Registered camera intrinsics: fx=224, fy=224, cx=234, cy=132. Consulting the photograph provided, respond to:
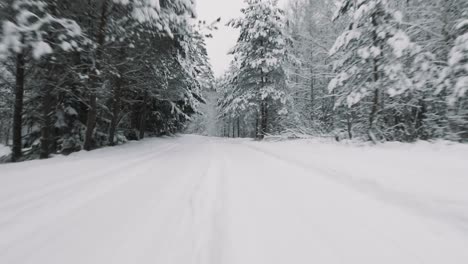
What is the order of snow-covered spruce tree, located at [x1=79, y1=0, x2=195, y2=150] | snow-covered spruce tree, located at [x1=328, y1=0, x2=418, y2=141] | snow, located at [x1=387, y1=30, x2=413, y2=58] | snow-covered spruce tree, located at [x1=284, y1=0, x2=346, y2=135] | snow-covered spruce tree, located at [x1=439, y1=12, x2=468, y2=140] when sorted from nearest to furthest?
snow-covered spruce tree, located at [x1=439, y1=12, x2=468, y2=140] < snow, located at [x1=387, y1=30, x2=413, y2=58] < snow-covered spruce tree, located at [x1=79, y1=0, x2=195, y2=150] < snow-covered spruce tree, located at [x1=328, y1=0, x2=418, y2=141] < snow-covered spruce tree, located at [x1=284, y1=0, x2=346, y2=135]

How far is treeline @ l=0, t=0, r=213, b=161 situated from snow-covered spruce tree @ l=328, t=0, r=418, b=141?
518 cm

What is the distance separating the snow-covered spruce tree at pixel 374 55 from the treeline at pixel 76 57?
204 inches

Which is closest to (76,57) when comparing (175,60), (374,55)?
(175,60)

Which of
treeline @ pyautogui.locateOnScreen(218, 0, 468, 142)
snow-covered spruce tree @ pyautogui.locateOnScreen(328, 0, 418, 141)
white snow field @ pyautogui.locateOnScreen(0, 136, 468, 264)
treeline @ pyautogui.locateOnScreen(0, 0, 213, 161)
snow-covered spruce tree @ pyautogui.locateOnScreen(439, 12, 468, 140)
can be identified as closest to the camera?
white snow field @ pyautogui.locateOnScreen(0, 136, 468, 264)

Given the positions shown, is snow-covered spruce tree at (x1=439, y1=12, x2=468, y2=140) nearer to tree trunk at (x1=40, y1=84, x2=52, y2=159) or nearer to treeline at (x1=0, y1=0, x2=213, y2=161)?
treeline at (x1=0, y1=0, x2=213, y2=161)

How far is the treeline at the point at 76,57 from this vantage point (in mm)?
3942

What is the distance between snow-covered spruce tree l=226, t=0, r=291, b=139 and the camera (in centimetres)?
1585

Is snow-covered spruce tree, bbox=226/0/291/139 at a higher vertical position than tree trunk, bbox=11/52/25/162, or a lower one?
higher

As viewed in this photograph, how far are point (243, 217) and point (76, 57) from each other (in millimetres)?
7939

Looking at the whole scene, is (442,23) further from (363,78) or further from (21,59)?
(21,59)

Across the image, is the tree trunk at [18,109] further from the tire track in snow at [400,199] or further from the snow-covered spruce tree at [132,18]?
the tire track in snow at [400,199]

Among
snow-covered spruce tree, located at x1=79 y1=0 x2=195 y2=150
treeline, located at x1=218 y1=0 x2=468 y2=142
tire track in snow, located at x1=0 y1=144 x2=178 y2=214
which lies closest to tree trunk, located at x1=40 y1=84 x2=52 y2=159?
snow-covered spruce tree, located at x1=79 y1=0 x2=195 y2=150

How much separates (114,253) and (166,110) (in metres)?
17.8

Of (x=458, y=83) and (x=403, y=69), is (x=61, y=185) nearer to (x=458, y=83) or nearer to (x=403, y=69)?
(x=458, y=83)
